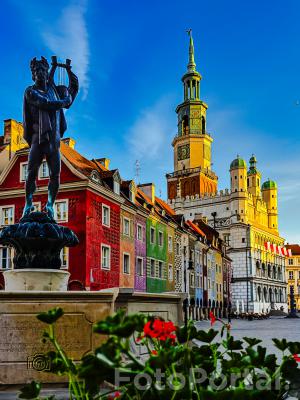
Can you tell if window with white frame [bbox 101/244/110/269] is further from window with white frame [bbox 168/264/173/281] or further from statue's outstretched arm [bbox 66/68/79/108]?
statue's outstretched arm [bbox 66/68/79/108]

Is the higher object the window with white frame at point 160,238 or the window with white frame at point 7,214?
the window with white frame at point 7,214

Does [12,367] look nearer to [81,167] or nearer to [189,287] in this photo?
[81,167]

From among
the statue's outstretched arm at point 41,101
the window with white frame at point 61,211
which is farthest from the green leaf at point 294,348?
the window with white frame at point 61,211

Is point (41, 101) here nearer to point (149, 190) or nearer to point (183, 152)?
point (149, 190)

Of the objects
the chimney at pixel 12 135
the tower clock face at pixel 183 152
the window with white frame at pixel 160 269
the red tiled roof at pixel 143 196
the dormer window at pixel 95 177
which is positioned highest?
the tower clock face at pixel 183 152

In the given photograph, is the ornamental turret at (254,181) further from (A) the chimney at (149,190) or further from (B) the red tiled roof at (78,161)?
(B) the red tiled roof at (78,161)

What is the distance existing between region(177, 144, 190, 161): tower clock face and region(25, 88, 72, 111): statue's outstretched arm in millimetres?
81751

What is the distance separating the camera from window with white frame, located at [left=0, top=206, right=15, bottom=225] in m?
30.7

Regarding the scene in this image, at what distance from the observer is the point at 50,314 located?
240cm

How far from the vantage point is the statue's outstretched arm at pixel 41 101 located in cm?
889

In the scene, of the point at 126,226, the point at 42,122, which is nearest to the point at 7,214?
the point at 126,226

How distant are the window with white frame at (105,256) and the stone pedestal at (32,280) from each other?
21.6 metres

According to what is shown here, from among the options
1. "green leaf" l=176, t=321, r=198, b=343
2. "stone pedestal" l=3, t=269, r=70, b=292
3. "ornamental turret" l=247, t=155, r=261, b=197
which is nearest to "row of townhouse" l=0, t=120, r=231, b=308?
"stone pedestal" l=3, t=269, r=70, b=292

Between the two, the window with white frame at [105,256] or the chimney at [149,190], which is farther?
the chimney at [149,190]
